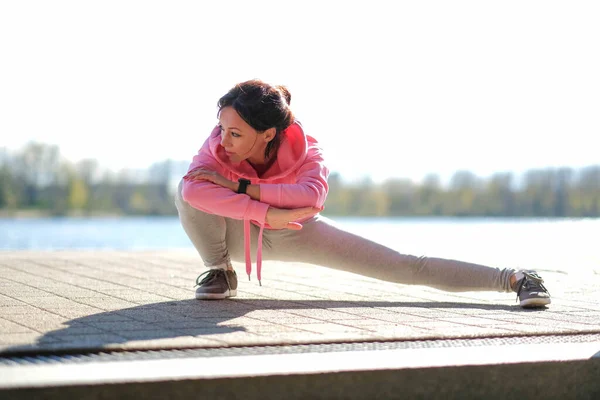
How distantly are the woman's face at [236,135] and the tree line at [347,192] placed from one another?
17504mm

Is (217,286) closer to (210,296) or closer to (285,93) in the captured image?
(210,296)

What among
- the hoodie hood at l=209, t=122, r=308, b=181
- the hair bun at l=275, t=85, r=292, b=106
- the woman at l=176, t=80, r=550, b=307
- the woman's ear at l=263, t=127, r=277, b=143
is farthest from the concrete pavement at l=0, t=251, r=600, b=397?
the hair bun at l=275, t=85, r=292, b=106

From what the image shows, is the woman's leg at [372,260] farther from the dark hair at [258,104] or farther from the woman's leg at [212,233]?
the dark hair at [258,104]

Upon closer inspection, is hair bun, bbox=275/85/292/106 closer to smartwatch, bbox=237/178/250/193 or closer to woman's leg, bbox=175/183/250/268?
smartwatch, bbox=237/178/250/193

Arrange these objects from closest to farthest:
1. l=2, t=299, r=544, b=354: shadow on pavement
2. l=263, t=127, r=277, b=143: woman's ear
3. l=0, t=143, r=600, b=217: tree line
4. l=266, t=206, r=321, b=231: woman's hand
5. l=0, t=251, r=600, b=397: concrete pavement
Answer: l=0, t=251, r=600, b=397: concrete pavement, l=2, t=299, r=544, b=354: shadow on pavement, l=266, t=206, r=321, b=231: woman's hand, l=263, t=127, r=277, b=143: woman's ear, l=0, t=143, r=600, b=217: tree line

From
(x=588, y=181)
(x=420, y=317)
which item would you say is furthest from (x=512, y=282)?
(x=588, y=181)

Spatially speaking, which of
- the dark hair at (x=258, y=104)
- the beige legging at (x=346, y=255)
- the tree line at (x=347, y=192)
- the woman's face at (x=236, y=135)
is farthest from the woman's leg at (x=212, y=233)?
the tree line at (x=347, y=192)

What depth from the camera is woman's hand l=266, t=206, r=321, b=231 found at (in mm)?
3139

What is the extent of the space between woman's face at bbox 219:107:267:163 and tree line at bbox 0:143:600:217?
17.5 metres

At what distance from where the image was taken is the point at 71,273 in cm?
441

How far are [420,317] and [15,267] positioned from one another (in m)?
2.57

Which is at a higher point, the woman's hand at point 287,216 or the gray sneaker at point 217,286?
the woman's hand at point 287,216

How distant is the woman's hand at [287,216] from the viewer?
10.3 ft

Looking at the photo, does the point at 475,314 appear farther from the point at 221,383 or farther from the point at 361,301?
the point at 221,383
